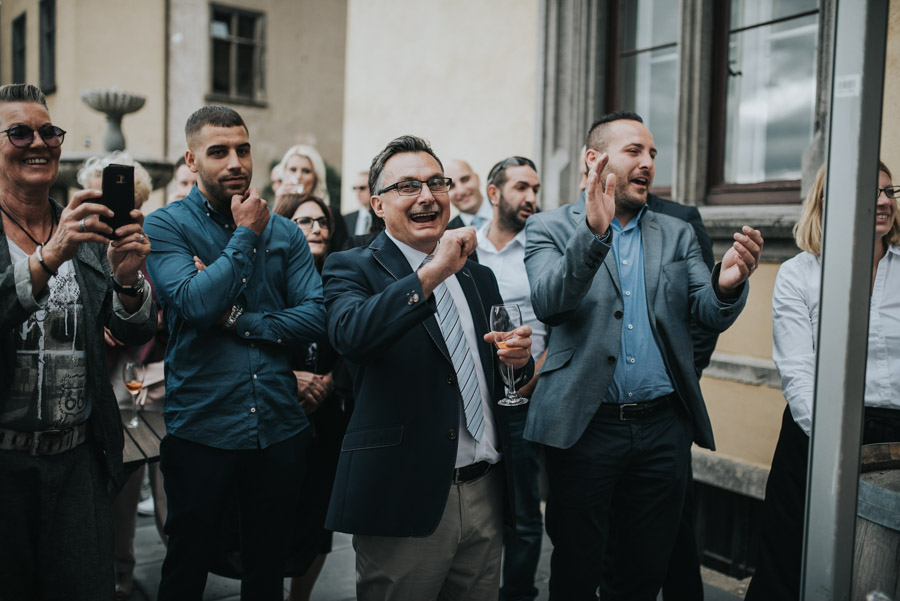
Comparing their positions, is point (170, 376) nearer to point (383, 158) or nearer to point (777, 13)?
point (383, 158)

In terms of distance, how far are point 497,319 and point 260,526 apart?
133cm

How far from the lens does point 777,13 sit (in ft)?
15.6

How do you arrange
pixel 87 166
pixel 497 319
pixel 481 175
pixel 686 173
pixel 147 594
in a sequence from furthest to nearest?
pixel 481 175
pixel 686 173
pixel 87 166
pixel 147 594
pixel 497 319

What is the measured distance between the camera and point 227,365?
289 centimetres

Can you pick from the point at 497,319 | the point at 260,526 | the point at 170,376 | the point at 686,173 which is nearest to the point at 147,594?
the point at 260,526

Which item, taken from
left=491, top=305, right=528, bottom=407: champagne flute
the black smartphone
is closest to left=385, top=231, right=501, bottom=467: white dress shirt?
left=491, top=305, right=528, bottom=407: champagne flute

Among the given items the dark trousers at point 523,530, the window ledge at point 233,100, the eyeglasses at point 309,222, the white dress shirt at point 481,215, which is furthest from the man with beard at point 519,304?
the window ledge at point 233,100

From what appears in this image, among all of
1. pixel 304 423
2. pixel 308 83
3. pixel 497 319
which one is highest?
pixel 308 83

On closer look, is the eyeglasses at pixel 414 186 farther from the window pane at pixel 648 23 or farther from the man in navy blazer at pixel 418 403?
the window pane at pixel 648 23

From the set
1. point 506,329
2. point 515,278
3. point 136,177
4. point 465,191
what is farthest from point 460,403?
point 465,191

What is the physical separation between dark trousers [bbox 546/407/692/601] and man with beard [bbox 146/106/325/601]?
1.06 metres

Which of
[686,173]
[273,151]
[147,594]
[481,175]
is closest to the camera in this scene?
[147,594]

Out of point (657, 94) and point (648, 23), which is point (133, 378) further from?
point (648, 23)

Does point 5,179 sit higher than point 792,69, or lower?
lower
